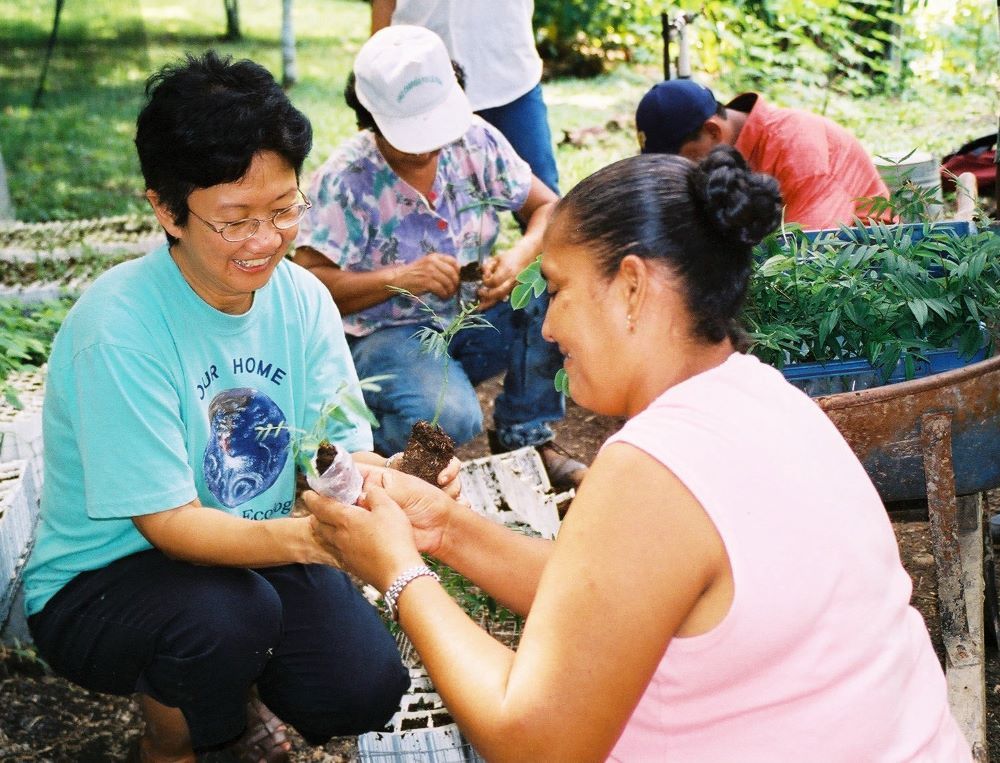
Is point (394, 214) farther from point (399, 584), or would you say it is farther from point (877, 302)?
point (399, 584)

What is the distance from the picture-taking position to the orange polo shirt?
147 inches

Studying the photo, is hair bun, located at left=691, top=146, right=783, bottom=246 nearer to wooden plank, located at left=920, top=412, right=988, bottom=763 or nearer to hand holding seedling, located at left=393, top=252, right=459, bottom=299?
wooden plank, located at left=920, top=412, right=988, bottom=763

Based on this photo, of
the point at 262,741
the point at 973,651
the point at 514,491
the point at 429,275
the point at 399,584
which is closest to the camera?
the point at 399,584

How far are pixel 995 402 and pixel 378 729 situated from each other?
4.91 ft

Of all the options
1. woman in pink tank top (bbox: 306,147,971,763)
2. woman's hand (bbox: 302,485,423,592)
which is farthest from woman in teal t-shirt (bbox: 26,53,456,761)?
woman in pink tank top (bbox: 306,147,971,763)

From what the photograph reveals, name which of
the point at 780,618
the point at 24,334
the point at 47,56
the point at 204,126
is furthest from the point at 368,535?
the point at 47,56

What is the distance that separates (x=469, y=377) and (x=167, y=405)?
174 cm

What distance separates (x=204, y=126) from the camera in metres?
2.03

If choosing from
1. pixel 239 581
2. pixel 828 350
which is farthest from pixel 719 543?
pixel 828 350

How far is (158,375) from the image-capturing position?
2070 millimetres

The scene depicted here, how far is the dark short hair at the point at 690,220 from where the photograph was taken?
4.89 feet

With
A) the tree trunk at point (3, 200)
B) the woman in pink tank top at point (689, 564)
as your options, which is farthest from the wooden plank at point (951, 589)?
the tree trunk at point (3, 200)

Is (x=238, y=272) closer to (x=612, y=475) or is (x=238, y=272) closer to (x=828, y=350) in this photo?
(x=612, y=475)

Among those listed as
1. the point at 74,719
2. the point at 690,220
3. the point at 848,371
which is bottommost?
the point at 74,719
